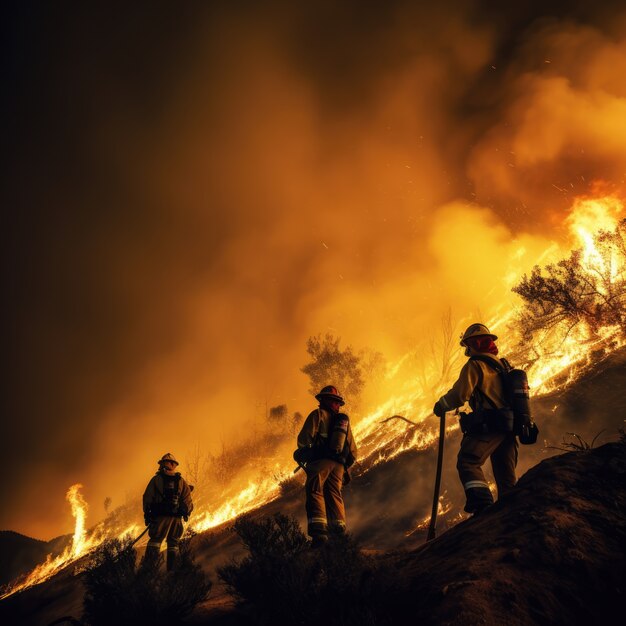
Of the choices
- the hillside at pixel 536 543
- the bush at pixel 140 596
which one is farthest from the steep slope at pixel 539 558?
the bush at pixel 140 596

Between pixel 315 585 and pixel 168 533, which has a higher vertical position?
pixel 168 533

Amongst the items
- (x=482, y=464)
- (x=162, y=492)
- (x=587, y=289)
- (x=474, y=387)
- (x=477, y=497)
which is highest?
(x=587, y=289)

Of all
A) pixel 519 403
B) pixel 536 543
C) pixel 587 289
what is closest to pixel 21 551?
pixel 587 289

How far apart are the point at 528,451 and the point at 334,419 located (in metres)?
8.27

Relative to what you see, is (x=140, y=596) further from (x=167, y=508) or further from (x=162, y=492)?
(x=162, y=492)

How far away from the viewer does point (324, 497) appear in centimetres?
612

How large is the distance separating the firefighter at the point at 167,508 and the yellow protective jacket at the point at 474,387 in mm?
6322

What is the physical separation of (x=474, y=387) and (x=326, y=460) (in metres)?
2.59

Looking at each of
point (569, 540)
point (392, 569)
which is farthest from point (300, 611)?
point (569, 540)

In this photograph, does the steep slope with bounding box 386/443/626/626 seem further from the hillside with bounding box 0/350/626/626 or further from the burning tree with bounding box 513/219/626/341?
the burning tree with bounding box 513/219/626/341

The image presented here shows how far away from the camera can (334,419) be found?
653 cm

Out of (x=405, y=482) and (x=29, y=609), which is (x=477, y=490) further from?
(x=29, y=609)

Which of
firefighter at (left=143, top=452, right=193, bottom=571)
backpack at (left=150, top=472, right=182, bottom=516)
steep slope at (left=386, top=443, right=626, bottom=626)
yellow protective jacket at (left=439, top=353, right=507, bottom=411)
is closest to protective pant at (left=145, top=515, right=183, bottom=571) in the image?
firefighter at (left=143, top=452, right=193, bottom=571)

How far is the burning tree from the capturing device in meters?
18.6
